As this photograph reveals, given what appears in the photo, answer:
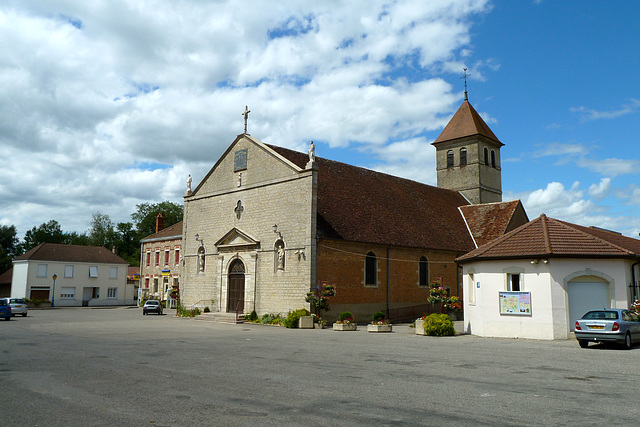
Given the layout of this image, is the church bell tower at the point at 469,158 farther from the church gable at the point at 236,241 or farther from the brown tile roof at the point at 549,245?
the church gable at the point at 236,241

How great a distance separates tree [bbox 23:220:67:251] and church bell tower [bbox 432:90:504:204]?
218ft

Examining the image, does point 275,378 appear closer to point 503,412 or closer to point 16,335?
point 503,412

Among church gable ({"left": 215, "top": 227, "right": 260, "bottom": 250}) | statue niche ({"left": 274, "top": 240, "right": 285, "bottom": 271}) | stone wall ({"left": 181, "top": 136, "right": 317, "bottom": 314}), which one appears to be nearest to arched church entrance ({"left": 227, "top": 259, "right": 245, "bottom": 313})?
stone wall ({"left": 181, "top": 136, "right": 317, "bottom": 314})

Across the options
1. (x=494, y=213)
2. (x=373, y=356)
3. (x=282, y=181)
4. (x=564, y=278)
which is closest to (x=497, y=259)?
(x=564, y=278)

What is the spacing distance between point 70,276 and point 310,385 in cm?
5353

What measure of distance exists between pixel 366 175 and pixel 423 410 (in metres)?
29.9

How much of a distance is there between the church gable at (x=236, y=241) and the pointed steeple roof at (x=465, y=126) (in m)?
23.7

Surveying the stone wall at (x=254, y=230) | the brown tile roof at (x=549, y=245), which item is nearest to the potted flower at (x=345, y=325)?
the stone wall at (x=254, y=230)

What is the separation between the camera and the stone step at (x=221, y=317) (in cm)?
2933

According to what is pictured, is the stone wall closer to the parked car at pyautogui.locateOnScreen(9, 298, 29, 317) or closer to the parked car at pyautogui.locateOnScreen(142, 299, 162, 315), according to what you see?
the parked car at pyautogui.locateOnScreen(142, 299, 162, 315)

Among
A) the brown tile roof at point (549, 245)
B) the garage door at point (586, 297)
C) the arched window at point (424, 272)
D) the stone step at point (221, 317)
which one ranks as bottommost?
the stone step at point (221, 317)

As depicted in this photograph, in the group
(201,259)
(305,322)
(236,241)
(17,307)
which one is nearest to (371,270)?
(305,322)

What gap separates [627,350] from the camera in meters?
15.9

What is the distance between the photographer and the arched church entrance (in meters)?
30.9
